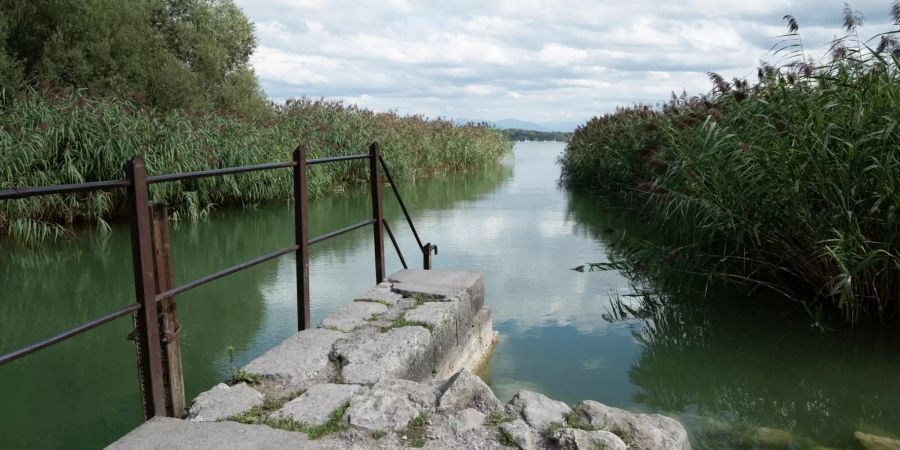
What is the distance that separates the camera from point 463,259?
288 inches

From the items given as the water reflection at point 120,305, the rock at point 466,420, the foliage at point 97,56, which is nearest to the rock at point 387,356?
the rock at point 466,420

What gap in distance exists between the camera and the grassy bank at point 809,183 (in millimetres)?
4219

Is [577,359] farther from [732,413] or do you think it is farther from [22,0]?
[22,0]

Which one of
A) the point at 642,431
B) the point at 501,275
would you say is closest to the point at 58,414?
the point at 642,431

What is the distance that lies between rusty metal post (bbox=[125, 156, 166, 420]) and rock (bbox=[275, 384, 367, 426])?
18.4 inches

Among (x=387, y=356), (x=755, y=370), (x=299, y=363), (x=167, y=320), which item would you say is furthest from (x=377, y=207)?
(x=755, y=370)

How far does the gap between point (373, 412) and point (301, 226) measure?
140cm

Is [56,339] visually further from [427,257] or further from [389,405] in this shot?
[427,257]

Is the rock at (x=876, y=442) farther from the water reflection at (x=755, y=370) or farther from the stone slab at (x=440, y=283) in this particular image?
the stone slab at (x=440, y=283)

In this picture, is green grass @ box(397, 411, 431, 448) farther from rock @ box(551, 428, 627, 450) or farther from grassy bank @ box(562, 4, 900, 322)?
grassy bank @ box(562, 4, 900, 322)

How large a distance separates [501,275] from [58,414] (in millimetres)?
3956

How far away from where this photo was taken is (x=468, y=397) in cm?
269

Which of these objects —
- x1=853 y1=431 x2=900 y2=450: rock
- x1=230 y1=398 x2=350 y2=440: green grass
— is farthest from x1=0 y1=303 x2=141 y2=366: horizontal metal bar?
x1=853 y1=431 x2=900 y2=450: rock

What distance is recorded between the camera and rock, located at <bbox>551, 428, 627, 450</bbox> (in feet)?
7.60
